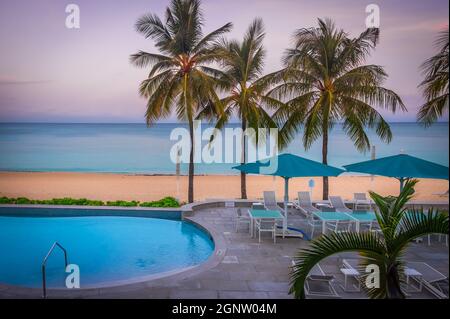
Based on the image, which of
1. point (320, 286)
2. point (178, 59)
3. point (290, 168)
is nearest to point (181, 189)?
point (178, 59)

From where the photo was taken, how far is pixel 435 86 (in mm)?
9469

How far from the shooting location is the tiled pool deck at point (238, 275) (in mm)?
5711

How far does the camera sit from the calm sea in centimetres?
3791

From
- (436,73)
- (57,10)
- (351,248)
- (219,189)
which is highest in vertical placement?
(57,10)

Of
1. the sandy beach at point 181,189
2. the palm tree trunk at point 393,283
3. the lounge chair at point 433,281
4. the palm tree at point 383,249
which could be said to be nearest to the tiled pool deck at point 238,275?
the lounge chair at point 433,281

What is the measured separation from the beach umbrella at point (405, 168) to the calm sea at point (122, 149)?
17.7m

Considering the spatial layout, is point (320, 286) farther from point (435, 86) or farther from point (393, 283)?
point (435, 86)

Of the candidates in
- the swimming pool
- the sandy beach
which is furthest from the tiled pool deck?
the sandy beach

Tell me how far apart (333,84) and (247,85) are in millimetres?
3252
